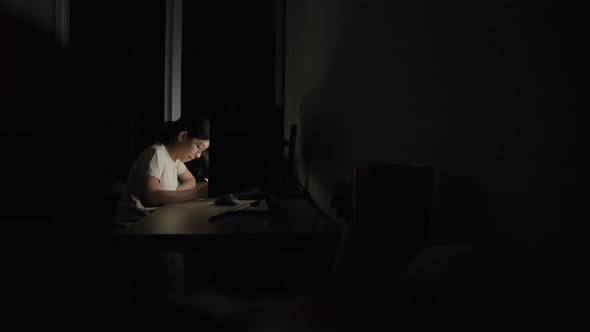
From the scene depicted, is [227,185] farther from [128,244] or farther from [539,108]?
[539,108]

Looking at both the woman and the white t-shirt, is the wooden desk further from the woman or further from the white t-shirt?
the white t-shirt

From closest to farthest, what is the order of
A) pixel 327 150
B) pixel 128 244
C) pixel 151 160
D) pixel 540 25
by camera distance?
pixel 540 25
pixel 128 244
pixel 327 150
pixel 151 160

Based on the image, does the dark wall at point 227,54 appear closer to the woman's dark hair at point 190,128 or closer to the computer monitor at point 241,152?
the woman's dark hair at point 190,128

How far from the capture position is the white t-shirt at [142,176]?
7.06 ft

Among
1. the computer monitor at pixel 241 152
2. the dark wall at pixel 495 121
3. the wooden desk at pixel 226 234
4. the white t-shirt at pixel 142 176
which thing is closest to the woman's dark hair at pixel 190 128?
the white t-shirt at pixel 142 176

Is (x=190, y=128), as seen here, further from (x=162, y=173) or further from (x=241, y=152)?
(x=241, y=152)

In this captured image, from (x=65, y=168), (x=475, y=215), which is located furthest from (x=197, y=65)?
(x=475, y=215)

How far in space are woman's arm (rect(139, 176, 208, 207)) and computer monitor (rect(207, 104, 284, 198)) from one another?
1.94 ft

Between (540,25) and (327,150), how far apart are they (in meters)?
1.41

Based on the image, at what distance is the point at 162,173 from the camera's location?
86.9 inches

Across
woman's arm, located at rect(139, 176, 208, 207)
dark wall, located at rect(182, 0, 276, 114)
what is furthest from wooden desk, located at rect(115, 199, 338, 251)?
dark wall, located at rect(182, 0, 276, 114)

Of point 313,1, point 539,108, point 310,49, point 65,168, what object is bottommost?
point 65,168

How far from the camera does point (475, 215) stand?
0.59 metres

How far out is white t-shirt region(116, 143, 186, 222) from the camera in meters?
2.15
